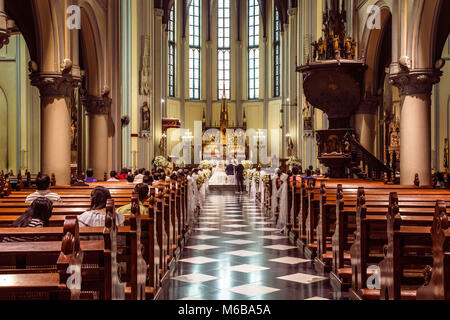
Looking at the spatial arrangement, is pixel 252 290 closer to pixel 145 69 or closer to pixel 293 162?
pixel 145 69

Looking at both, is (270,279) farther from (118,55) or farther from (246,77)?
(246,77)

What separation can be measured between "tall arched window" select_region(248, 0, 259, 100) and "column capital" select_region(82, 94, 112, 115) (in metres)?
23.0

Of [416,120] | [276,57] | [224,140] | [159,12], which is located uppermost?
[159,12]

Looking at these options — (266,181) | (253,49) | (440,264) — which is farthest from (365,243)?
(253,49)

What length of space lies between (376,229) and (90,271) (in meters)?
3.20

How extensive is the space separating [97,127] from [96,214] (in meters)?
11.2

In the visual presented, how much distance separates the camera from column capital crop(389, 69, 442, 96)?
1145 cm

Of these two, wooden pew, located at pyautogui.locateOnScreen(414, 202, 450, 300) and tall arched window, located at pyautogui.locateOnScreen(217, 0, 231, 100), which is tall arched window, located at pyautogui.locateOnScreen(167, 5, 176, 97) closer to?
tall arched window, located at pyautogui.locateOnScreen(217, 0, 231, 100)

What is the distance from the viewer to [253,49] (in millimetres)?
37438

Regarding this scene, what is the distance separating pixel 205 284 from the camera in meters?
6.10

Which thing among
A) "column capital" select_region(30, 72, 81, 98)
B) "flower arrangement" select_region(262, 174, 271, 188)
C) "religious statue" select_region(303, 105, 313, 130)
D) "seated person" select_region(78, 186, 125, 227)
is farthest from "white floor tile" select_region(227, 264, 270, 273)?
"religious statue" select_region(303, 105, 313, 130)

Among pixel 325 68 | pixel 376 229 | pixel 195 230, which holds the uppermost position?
pixel 325 68

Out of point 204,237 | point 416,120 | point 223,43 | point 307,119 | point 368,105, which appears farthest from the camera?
point 223,43
